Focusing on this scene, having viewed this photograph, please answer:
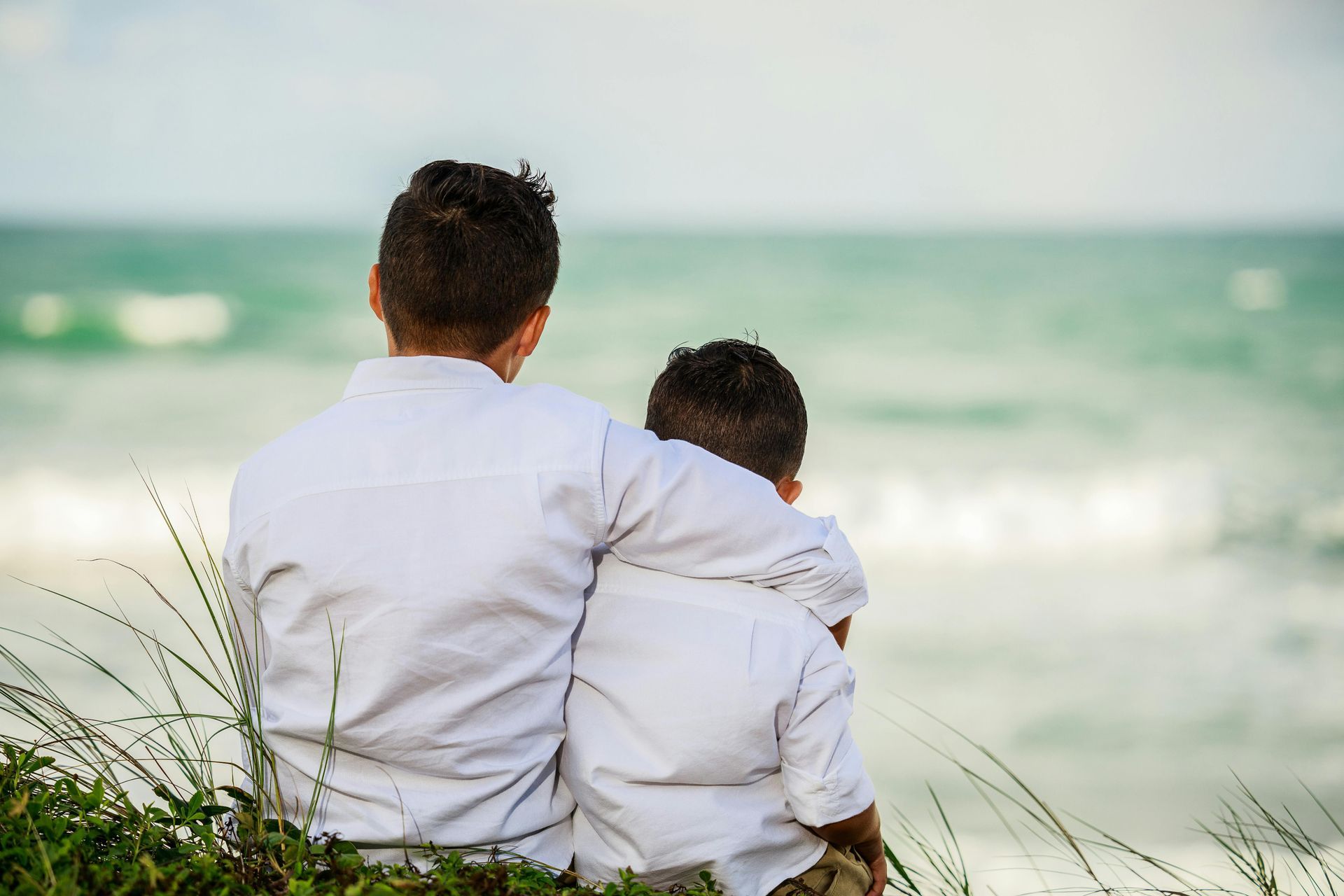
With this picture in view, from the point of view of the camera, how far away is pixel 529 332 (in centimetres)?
218

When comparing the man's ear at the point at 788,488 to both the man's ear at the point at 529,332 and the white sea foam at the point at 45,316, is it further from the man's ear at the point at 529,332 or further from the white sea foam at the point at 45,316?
the white sea foam at the point at 45,316

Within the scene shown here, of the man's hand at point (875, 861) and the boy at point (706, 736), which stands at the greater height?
the boy at point (706, 736)

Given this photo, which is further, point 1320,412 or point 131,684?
point 1320,412

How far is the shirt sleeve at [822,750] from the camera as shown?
6.70 feet

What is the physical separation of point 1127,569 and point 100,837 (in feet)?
29.8

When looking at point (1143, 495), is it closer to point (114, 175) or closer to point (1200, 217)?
point (1200, 217)

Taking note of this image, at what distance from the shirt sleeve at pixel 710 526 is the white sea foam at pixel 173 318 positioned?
16701 millimetres

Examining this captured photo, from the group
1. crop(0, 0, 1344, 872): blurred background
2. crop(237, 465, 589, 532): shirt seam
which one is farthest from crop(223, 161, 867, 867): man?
crop(0, 0, 1344, 872): blurred background

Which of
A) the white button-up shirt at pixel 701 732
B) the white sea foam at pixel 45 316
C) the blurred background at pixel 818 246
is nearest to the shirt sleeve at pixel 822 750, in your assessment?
the white button-up shirt at pixel 701 732

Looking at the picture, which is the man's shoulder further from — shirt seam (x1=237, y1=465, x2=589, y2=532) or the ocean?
the ocean

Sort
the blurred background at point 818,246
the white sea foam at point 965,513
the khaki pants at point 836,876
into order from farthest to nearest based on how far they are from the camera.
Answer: the blurred background at point 818,246 → the white sea foam at point 965,513 → the khaki pants at point 836,876

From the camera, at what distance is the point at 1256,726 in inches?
256

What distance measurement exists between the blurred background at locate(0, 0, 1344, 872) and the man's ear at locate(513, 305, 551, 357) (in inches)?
275

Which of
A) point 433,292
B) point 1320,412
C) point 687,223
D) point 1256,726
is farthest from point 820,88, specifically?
point 433,292
